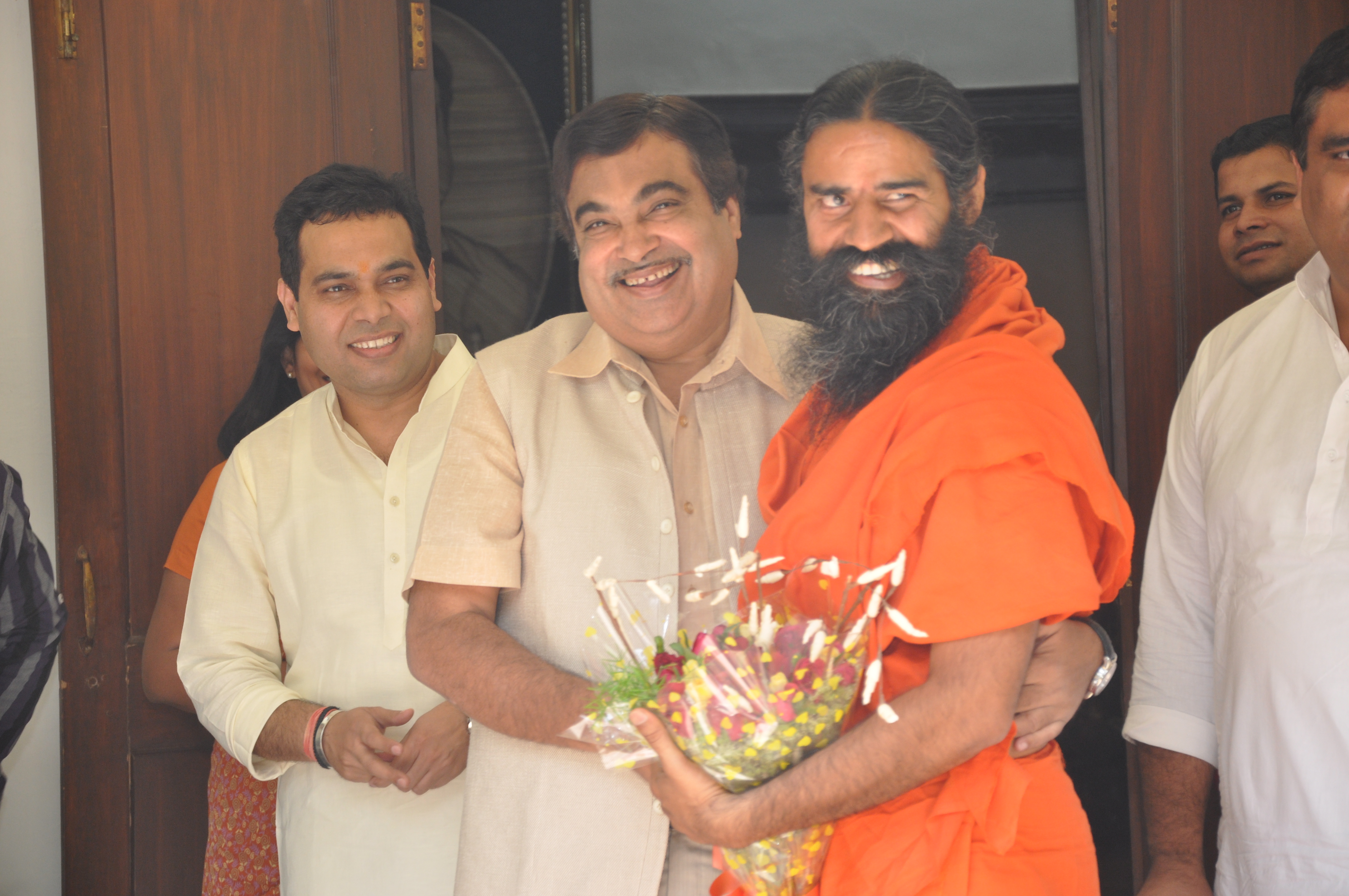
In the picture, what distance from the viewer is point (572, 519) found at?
180cm

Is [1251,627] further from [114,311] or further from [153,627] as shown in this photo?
[114,311]

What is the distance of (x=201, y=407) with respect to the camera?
2.98 metres

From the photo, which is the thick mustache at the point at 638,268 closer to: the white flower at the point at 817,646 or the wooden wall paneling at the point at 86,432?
the white flower at the point at 817,646

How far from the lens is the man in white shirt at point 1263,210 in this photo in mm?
2674

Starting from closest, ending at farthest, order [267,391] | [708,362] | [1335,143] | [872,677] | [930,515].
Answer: [872,677] → [930,515] → [1335,143] → [708,362] → [267,391]

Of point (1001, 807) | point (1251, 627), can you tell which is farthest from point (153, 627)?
point (1251, 627)

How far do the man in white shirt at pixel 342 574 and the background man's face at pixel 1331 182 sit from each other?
166cm

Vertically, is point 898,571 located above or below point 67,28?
below

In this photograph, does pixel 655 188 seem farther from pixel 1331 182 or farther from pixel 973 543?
pixel 1331 182

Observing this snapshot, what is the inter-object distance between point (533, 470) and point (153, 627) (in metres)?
1.40

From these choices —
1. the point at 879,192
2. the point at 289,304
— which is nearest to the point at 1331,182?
the point at 879,192

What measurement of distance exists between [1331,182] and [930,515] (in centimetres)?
98

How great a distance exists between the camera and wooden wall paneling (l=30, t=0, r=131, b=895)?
2924 mm

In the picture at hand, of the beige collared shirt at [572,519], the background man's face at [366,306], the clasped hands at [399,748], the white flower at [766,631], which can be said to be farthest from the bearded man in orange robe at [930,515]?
the background man's face at [366,306]
